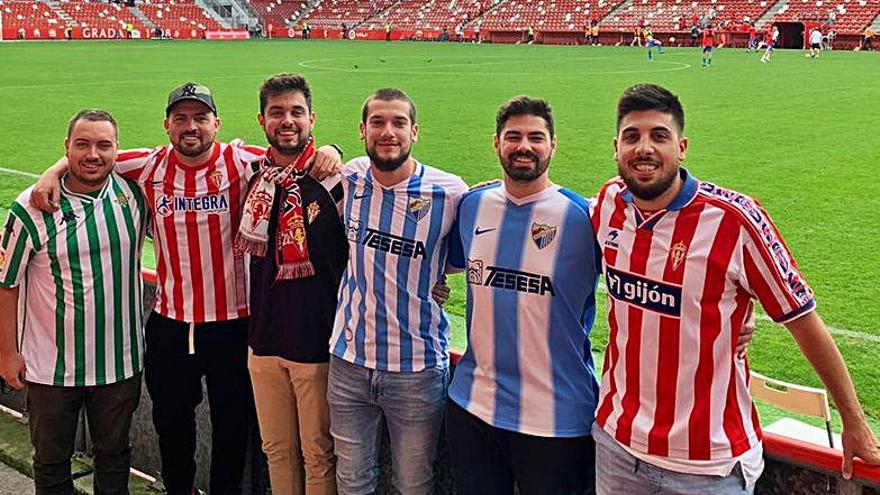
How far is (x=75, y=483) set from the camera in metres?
4.97

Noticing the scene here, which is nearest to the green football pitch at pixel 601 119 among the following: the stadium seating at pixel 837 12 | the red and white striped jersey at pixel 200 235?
the red and white striped jersey at pixel 200 235

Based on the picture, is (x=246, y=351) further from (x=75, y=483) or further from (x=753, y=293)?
(x=753, y=293)

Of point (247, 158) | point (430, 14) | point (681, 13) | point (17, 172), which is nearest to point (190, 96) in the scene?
point (247, 158)

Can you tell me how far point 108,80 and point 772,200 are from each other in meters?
18.9

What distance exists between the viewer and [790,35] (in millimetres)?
45812

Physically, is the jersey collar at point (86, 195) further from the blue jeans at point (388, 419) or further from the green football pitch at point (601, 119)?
the green football pitch at point (601, 119)

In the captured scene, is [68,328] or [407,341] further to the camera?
[68,328]

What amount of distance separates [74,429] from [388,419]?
1.55m

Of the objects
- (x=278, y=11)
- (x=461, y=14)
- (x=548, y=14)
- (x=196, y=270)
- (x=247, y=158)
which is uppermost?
(x=278, y=11)

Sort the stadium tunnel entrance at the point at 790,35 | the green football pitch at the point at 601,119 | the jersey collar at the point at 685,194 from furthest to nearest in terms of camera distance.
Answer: the stadium tunnel entrance at the point at 790,35 < the green football pitch at the point at 601,119 < the jersey collar at the point at 685,194

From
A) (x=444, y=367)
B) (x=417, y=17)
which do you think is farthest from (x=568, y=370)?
(x=417, y=17)

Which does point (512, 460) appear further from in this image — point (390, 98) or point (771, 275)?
point (390, 98)

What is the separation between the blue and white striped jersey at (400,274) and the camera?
140 inches

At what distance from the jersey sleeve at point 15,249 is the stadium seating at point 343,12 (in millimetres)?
58979
